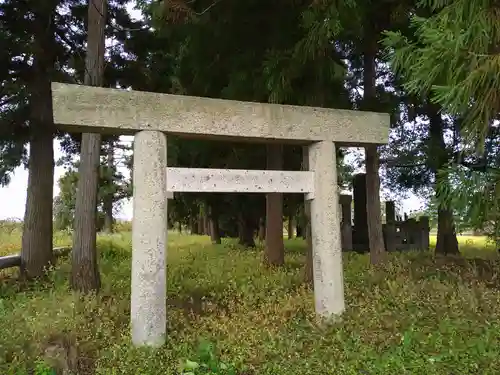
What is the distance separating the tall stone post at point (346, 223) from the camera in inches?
534

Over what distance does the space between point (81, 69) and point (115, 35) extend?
1.05 meters

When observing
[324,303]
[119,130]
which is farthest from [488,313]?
[119,130]

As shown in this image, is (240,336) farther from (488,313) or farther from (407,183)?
(407,183)

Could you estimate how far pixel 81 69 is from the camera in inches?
361

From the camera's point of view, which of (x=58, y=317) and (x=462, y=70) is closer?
(x=462, y=70)

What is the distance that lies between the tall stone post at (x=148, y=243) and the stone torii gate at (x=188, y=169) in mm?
11

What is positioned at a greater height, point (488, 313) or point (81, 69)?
point (81, 69)

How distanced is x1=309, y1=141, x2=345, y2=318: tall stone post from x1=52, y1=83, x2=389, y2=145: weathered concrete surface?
295 mm

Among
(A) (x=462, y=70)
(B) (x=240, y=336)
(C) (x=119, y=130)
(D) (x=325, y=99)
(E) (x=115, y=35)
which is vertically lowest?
(B) (x=240, y=336)

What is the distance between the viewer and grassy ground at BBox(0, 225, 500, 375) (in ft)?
13.6

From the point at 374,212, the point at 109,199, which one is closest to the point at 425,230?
the point at 374,212

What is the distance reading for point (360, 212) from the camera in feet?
46.0

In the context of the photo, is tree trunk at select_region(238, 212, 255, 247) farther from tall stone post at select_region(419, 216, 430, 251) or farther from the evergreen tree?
the evergreen tree

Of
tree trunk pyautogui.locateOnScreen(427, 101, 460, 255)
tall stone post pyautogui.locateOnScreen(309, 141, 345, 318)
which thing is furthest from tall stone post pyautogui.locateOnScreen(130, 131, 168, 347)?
tree trunk pyautogui.locateOnScreen(427, 101, 460, 255)
